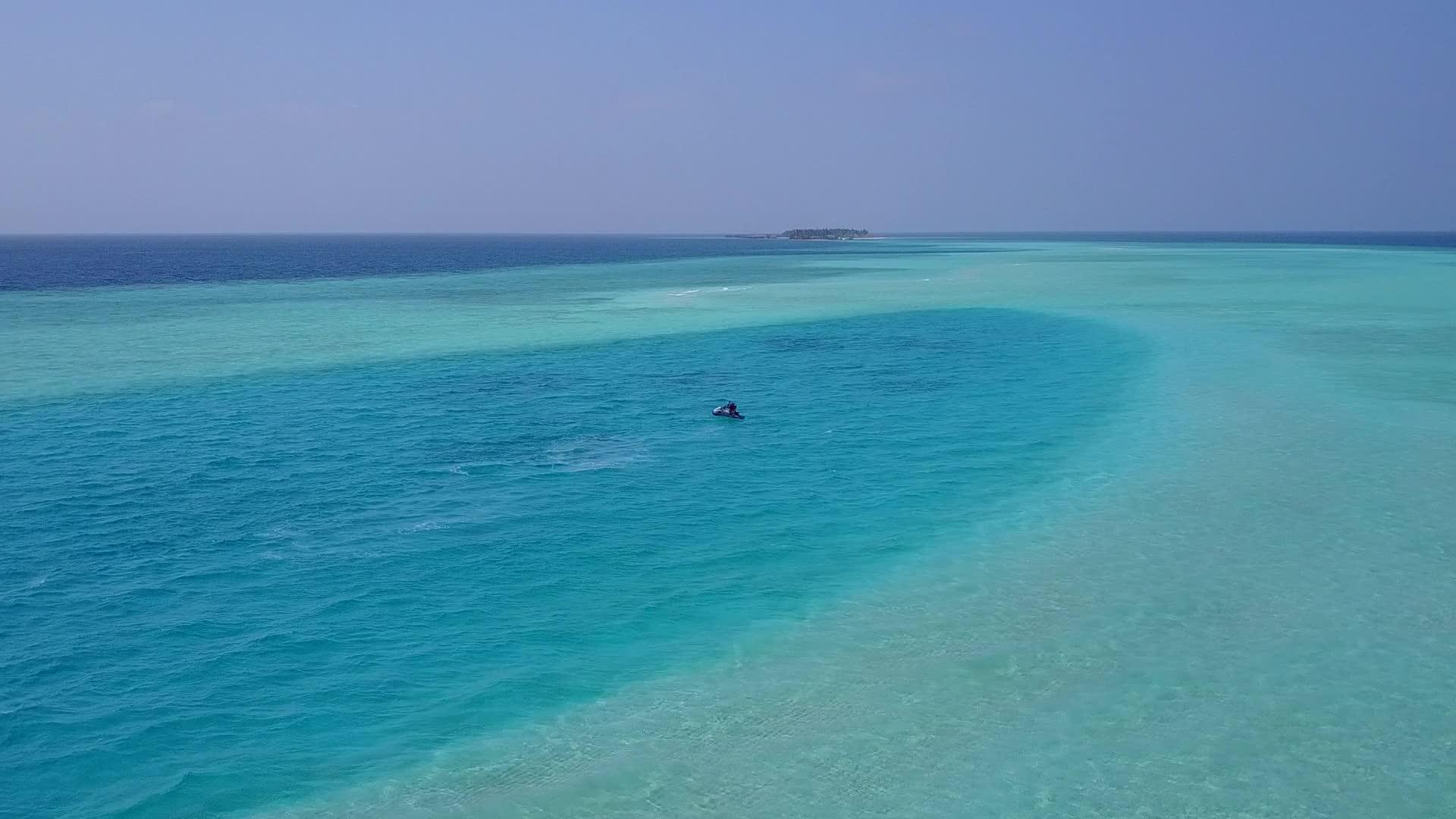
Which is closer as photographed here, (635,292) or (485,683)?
(485,683)

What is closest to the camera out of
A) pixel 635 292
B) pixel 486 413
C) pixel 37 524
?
pixel 37 524

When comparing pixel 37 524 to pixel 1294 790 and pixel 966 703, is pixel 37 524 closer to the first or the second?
pixel 966 703

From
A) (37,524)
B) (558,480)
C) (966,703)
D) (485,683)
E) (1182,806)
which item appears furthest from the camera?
(558,480)

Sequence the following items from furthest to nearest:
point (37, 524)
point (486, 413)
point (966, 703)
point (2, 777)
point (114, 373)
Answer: point (114, 373) → point (486, 413) → point (37, 524) → point (966, 703) → point (2, 777)

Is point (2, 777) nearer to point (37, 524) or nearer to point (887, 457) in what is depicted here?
point (37, 524)

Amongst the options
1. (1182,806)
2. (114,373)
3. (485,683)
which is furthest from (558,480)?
(114,373)

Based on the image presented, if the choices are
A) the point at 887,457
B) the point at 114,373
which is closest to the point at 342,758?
the point at 887,457

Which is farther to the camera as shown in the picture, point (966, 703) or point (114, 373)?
point (114, 373)
